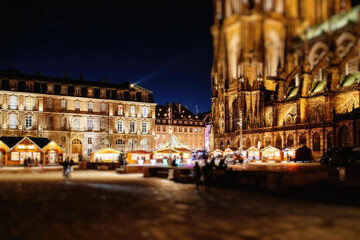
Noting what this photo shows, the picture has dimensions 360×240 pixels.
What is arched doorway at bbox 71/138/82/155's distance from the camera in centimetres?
6444

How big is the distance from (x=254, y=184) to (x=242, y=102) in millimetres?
53169

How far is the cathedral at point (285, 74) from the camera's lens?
51.7m

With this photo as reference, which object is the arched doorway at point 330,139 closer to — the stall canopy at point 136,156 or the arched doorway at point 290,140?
the arched doorway at point 290,140

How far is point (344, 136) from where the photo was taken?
45812 mm

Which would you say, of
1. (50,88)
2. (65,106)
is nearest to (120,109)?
(65,106)

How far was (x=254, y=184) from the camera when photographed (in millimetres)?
16422

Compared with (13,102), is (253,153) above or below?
below

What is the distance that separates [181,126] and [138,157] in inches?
1807

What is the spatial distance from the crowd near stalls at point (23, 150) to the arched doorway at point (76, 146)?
1282 centimetres

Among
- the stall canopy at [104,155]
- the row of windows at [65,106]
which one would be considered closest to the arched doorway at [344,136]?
the stall canopy at [104,155]

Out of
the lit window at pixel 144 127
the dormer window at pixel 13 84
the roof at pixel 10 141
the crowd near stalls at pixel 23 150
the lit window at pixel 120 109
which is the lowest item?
the crowd near stalls at pixel 23 150

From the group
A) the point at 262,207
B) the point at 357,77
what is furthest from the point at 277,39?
the point at 262,207

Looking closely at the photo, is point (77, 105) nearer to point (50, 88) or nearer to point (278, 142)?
point (50, 88)

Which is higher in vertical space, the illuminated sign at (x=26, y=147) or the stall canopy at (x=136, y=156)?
the illuminated sign at (x=26, y=147)
